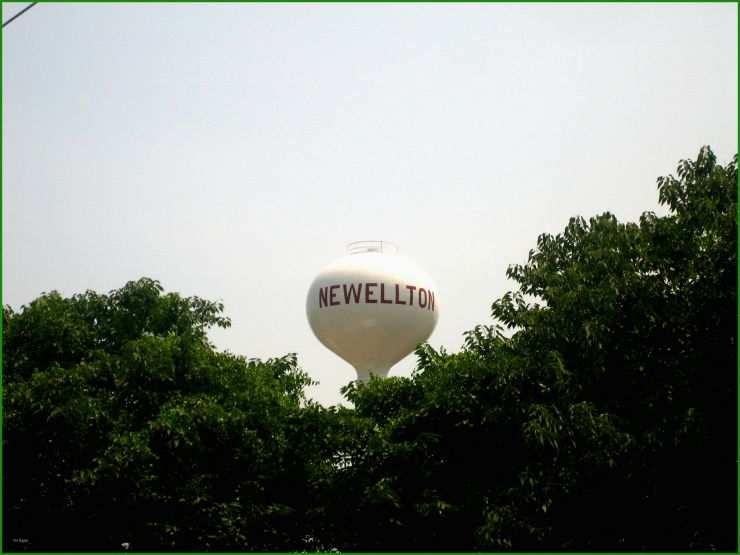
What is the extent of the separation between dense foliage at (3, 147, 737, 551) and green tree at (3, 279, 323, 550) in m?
0.04

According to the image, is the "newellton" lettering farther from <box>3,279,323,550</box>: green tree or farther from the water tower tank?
<box>3,279,323,550</box>: green tree

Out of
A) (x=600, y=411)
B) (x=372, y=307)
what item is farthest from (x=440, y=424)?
(x=372, y=307)

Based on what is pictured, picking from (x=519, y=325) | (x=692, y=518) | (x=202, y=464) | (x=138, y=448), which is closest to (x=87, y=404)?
(x=138, y=448)

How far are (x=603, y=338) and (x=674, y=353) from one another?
3.41 feet

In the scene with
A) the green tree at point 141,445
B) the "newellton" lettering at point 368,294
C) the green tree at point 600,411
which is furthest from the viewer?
the "newellton" lettering at point 368,294

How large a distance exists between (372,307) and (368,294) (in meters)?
0.37

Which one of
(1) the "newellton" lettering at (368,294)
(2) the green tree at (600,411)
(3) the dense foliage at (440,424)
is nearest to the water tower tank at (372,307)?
(1) the "newellton" lettering at (368,294)

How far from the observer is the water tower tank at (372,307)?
25.6 m

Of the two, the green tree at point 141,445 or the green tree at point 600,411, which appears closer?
the green tree at point 600,411

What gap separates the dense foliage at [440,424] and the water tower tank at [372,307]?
6.66 m

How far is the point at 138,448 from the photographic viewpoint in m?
14.5

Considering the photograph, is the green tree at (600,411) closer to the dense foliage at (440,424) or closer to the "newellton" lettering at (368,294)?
the dense foliage at (440,424)

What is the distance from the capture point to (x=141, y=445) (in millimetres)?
14594

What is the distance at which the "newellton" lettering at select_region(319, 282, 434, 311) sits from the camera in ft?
83.7
